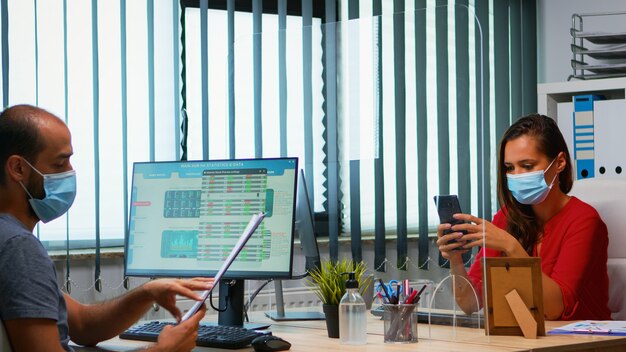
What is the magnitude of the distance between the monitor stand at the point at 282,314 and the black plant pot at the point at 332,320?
0.28m

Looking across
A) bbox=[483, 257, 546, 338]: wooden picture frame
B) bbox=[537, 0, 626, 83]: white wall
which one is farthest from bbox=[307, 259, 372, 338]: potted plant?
bbox=[537, 0, 626, 83]: white wall

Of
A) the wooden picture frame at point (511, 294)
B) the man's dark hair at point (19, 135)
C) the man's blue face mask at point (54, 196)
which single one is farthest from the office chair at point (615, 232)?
the man's dark hair at point (19, 135)

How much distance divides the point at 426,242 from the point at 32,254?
3.23 feet

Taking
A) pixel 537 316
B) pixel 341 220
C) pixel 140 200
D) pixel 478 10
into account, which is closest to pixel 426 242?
pixel 537 316

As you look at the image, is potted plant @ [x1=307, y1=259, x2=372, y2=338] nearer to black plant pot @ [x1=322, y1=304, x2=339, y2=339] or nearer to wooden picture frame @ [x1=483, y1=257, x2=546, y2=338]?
black plant pot @ [x1=322, y1=304, x2=339, y2=339]

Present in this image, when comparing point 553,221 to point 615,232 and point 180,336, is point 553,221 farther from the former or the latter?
point 180,336

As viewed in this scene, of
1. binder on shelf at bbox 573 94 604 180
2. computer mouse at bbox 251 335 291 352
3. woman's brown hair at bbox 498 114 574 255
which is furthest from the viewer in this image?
binder on shelf at bbox 573 94 604 180

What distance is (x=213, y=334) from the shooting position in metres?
2.09

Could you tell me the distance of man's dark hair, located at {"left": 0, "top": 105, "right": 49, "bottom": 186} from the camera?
70.5 inches

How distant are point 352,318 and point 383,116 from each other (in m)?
0.59

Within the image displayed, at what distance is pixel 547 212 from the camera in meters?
2.67

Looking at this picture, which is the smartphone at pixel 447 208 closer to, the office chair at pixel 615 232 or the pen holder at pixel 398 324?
the pen holder at pixel 398 324

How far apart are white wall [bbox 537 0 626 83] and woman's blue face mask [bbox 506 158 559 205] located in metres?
2.04

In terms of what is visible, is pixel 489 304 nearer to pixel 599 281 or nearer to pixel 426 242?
pixel 426 242
